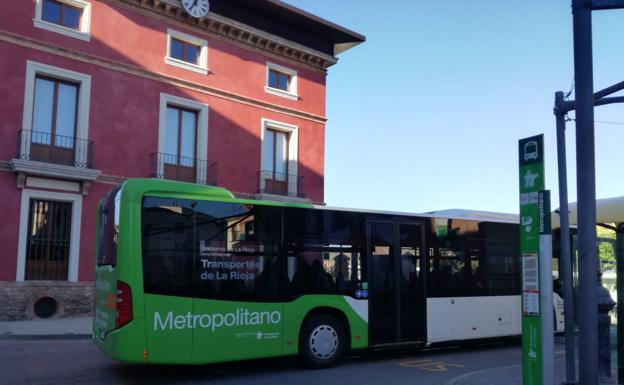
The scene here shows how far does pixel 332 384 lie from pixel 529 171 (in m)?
4.45

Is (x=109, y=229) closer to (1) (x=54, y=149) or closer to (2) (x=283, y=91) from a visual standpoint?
(1) (x=54, y=149)

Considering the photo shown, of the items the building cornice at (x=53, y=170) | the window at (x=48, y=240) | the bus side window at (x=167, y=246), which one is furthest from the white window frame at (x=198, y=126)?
the bus side window at (x=167, y=246)

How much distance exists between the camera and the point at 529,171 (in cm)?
633

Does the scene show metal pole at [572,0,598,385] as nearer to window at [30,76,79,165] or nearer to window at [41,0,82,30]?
window at [30,76,79,165]

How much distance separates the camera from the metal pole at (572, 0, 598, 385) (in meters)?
5.87

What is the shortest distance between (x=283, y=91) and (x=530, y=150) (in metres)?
19.6

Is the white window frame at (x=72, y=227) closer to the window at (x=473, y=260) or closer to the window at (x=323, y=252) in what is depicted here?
the window at (x=323, y=252)

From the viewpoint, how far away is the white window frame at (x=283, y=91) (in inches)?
974

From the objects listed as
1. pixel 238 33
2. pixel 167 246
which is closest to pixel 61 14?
pixel 238 33

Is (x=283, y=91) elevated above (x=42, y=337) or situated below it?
above

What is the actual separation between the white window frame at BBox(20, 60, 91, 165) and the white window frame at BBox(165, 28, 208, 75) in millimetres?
3362

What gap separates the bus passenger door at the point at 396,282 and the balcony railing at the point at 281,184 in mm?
13344

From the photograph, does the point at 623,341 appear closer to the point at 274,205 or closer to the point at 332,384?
the point at 332,384

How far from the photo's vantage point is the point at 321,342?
10094mm
